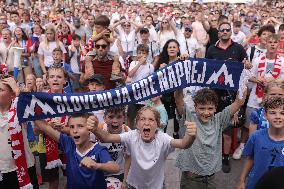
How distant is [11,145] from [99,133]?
0.84 m

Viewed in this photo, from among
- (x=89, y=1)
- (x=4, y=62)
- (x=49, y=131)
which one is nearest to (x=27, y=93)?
(x=49, y=131)

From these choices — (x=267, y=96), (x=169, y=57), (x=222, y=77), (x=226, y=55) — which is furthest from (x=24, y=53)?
(x=267, y=96)

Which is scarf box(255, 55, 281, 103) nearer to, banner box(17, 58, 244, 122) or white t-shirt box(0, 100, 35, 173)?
banner box(17, 58, 244, 122)

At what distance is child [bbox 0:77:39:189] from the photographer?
11.6ft

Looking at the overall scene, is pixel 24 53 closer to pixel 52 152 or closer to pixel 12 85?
pixel 52 152

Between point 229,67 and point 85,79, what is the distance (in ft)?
5.62

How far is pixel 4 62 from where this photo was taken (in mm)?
7320

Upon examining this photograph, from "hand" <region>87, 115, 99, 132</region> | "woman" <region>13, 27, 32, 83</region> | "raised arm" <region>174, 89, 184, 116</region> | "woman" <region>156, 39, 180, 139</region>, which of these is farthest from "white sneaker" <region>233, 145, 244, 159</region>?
"woman" <region>13, 27, 32, 83</region>

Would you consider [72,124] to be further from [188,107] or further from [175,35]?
[175,35]

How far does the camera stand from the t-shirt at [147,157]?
344 cm

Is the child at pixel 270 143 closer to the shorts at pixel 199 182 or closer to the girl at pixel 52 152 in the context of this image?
the shorts at pixel 199 182

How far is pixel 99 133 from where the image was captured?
10.9 feet

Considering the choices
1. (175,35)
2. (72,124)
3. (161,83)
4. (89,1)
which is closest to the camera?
(72,124)

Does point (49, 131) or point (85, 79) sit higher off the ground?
point (85, 79)
